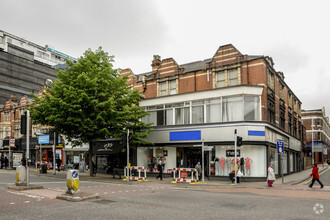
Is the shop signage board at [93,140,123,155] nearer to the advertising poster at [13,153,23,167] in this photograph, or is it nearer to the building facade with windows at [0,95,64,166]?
the building facade with windows at [0,95,64,166]

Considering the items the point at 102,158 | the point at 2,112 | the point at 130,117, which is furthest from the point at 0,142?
the point at 130,117

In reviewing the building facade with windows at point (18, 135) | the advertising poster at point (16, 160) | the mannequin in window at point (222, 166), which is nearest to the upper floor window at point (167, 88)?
the mannequin in window at point (222, 166)

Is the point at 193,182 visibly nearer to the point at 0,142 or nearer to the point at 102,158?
the point at 102,158

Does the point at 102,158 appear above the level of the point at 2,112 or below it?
below

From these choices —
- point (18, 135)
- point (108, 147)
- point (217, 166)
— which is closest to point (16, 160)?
point (18, 135)

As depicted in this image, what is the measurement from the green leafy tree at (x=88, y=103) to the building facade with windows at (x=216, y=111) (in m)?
3.78

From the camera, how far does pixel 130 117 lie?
2419 cm

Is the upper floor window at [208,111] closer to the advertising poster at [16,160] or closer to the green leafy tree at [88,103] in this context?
the green leafy tree at [88,103]

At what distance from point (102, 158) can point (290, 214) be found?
85.0 ft

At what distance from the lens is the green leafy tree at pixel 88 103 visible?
2236 centimetres

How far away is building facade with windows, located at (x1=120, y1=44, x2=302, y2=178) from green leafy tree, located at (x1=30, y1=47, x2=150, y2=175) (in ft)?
12.4

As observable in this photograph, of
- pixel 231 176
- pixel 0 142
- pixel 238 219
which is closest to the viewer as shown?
pixel 238 219

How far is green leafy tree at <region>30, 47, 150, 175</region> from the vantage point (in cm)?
2236

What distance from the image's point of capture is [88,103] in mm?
22828
